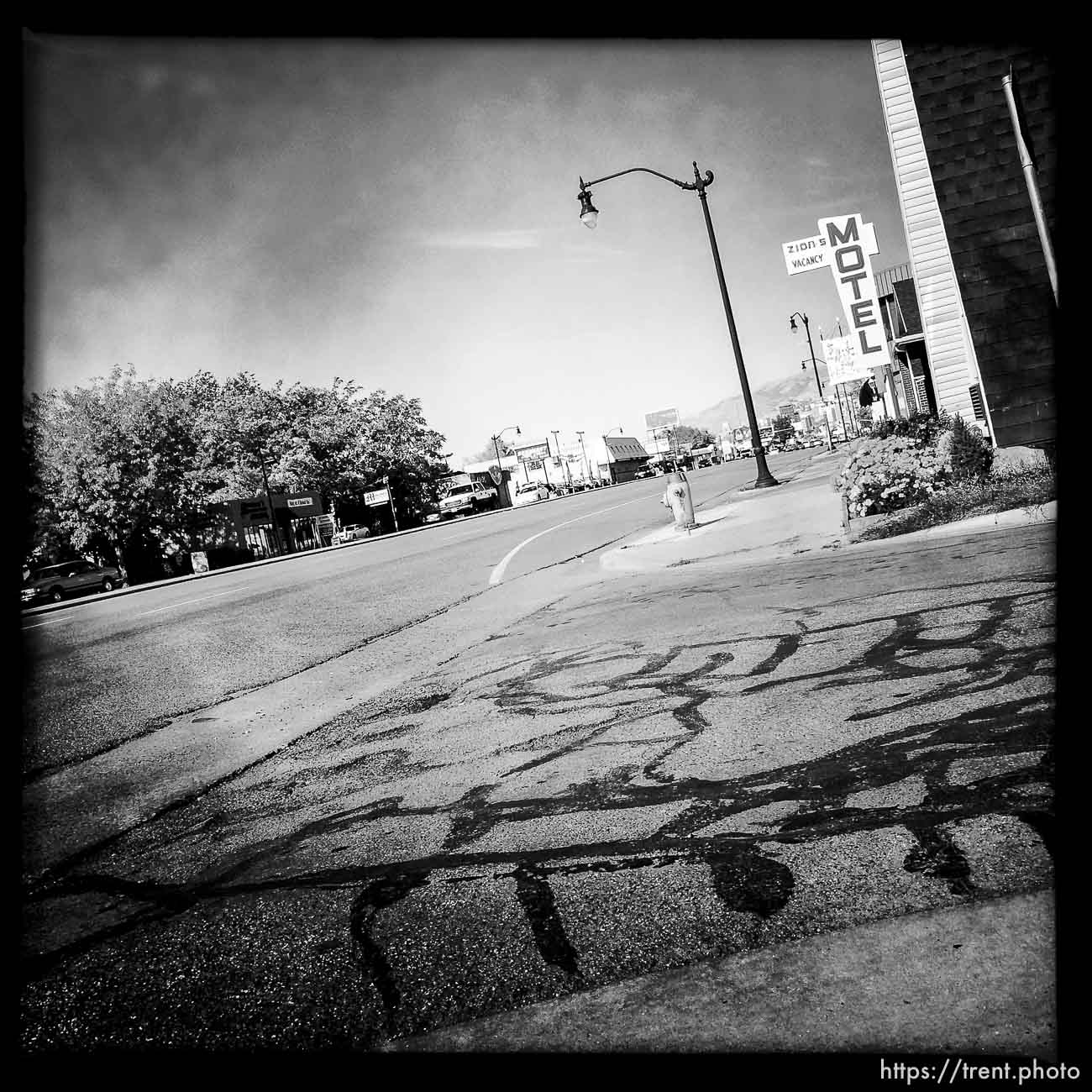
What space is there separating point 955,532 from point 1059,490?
27.7ft

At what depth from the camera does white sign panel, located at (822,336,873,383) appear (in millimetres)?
19656

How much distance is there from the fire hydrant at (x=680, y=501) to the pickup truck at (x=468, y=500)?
125ft

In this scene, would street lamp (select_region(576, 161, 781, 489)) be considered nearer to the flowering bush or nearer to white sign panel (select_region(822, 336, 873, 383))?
white sign panel (select_region(822, 336, 873, 383))

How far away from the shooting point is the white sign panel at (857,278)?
1831cm

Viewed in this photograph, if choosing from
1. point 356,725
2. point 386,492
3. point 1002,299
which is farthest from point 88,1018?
point 386,492

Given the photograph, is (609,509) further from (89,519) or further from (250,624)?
(89,519)

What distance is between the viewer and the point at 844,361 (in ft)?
73.7

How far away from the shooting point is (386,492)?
6309 cm

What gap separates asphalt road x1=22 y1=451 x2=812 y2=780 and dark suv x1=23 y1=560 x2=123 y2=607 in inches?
950

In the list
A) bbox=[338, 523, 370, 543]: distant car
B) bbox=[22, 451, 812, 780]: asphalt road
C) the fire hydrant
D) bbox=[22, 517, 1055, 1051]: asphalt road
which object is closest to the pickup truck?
bbox=[338, 523, 370, 543]: distant car

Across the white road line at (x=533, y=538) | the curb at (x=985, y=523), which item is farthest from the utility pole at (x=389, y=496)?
the curb at (x=985, y=523)

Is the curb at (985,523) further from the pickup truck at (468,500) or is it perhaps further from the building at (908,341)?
the pickup truck at (468,500)

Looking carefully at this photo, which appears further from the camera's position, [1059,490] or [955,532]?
[955,532]

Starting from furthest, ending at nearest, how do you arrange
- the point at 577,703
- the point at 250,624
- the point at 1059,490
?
1. the point at 250,624
2. the point at 577,703
3. the point at 1059,490
